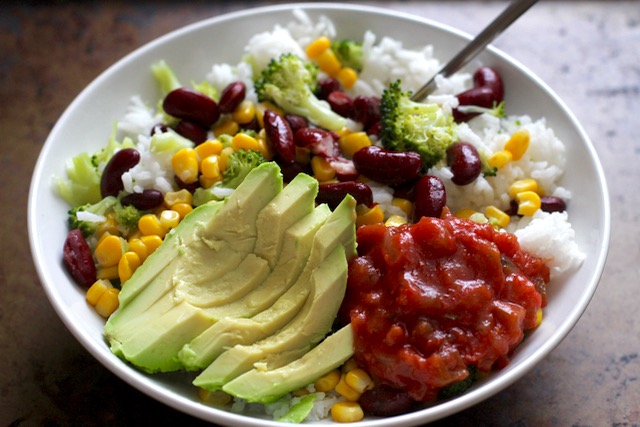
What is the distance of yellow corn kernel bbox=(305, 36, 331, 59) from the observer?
4.29 metres

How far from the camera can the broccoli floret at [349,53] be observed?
4.32 meters

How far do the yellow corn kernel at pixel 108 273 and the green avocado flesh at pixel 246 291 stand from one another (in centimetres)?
35

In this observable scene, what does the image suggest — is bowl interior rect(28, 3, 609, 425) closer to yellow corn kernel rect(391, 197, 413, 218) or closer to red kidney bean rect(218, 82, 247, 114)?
red kidney bean rect(218, 82, 247, 114)

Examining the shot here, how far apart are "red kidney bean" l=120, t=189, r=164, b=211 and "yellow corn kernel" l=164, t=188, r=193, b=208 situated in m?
0.03

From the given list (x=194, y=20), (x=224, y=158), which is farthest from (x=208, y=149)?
(x=194, y=20)

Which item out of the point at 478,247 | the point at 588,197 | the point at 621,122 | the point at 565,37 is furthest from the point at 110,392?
the point at 565,37

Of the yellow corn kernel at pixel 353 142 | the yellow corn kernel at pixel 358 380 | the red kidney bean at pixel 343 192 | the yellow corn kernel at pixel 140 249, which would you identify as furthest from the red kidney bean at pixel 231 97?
the yellow corn kernel at pixel 358 380

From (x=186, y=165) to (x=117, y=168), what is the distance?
0.36 m

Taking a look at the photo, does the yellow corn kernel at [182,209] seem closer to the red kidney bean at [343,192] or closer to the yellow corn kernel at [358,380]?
the red kidney bean at [343,192]

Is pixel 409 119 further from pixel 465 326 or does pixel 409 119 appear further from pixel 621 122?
pixel 621 122

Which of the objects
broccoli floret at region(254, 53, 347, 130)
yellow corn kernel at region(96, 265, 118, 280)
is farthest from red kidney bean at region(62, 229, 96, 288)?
broccoli floret at region(254, 53, 347, 130)

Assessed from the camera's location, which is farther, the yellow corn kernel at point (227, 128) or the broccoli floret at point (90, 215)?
the yellow corn kernel at point (227, 128)

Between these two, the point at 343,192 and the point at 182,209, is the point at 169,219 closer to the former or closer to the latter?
the point at 182,209

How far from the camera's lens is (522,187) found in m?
3.66
